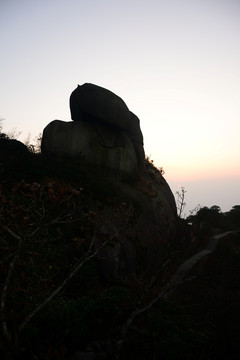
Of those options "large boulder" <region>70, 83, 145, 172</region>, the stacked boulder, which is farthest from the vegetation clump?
"large boulder" <region>70, 83, 145, 172</region>

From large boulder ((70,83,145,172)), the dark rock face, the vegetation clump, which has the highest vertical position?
large boulder ((70,83,145,172))

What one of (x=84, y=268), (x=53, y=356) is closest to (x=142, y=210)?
(x=84, y=268)

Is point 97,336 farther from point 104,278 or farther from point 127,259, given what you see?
point 127,259

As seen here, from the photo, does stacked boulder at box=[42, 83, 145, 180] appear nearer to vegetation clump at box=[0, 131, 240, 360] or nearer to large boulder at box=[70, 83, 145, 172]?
large boulder at box=[70, 83, 145, 172]

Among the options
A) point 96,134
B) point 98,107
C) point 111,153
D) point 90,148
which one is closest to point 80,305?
point 90,148

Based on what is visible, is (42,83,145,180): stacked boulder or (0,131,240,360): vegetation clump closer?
(0,131,240,360): vegetation clump

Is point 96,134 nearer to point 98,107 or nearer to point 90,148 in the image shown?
point 90,148

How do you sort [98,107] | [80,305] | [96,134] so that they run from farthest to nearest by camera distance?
[96,134], [98,107], [80,305]

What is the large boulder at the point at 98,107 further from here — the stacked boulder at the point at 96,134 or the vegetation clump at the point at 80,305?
the vegetation clump at the point at 80,305

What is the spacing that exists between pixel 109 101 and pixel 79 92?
2530 mm

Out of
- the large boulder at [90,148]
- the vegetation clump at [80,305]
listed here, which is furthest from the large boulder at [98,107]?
the vegetation clump at [80,305]

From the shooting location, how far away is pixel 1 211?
17.0 ft

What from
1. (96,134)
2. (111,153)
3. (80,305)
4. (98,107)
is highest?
(98,107)

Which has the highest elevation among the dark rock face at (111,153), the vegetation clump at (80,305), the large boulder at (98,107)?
the large boulder at (98,107)
